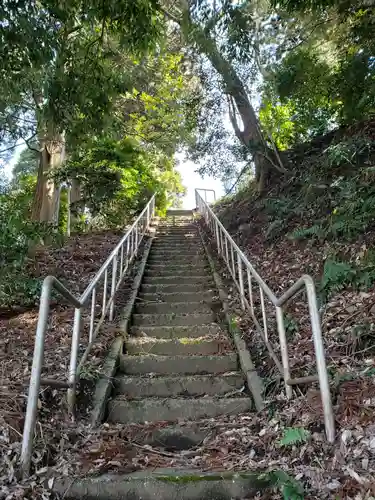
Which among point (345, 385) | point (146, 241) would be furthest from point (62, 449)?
point (146, 241)

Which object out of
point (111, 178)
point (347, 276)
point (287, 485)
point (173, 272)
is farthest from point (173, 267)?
point (287, 485)

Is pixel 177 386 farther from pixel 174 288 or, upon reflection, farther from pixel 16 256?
pixel 174 288

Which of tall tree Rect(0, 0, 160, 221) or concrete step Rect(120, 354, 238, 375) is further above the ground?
tall tree Rect(0, 0, 160, 221)

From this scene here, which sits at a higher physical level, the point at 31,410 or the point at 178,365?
the point at 178,365

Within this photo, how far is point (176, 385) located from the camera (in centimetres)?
372

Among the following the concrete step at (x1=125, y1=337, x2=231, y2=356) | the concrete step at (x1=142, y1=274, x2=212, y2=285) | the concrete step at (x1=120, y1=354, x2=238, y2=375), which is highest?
the concrete step at (x1=142, y1=274, x2=212, y2=285)

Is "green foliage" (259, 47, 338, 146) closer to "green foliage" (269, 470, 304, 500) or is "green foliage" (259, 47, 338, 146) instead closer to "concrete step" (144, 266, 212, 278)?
"concrete step" (144, 266, 212, 278)

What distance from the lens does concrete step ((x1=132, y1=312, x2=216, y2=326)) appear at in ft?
16.9

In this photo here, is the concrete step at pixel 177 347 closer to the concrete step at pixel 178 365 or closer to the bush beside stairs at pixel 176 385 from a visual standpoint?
the bush beside stairs at pixel 176 385

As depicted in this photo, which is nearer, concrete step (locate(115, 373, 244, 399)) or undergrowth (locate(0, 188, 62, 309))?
concrete step (locate(115, 373, 244, 399))

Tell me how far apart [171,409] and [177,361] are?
68cm

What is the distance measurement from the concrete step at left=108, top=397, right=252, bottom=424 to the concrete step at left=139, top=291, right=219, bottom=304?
2.54 meters

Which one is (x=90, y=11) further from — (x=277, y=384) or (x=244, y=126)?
(x=244, y=126)

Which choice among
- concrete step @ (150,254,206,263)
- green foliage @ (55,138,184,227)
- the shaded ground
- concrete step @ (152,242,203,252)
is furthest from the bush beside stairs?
green foliage @ (55,138,184,227)
